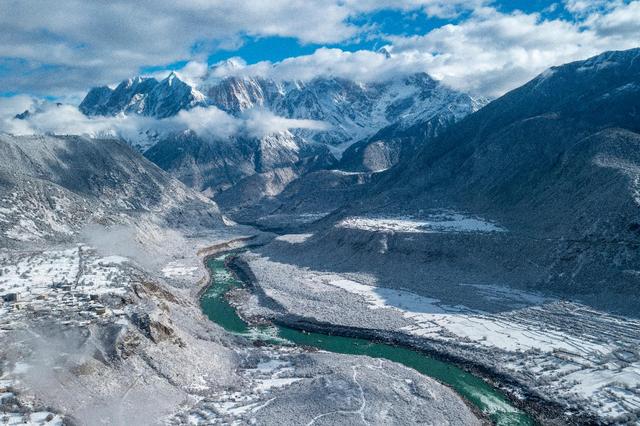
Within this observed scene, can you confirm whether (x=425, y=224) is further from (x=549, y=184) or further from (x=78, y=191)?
(x=78, y=191)

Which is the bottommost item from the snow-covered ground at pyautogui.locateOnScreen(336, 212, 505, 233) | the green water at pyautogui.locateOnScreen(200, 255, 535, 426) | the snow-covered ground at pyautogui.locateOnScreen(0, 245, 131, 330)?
the green water at pyautogui.locateOnScreen(200, 255, 535, 426)

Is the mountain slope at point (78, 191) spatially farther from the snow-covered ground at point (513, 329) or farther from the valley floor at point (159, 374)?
the snow-covered ground at point (513, 329)

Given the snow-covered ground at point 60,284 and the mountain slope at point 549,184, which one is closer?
the snow-covered ground at point 60,284

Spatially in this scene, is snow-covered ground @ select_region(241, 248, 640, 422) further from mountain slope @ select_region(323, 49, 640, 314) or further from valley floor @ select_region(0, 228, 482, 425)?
valley floor @ select_region(0, 228, 482, 425)

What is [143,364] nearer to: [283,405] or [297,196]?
[283,405]

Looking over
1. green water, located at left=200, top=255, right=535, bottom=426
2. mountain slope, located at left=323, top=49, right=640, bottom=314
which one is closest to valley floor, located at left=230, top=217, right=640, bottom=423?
green water, located at left=200, top=255, right=535, bottom=426

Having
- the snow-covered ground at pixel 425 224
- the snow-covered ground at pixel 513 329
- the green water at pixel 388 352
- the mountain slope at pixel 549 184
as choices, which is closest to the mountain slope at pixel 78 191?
the green water at pixel 388 352

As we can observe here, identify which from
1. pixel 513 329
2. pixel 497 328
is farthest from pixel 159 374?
pixel 513 329

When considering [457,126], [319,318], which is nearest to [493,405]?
[319,318]

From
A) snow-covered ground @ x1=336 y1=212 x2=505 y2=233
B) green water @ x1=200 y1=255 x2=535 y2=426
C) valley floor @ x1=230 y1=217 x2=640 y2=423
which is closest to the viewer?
green water @ x1=200 y1=255 x2=535 y2=426

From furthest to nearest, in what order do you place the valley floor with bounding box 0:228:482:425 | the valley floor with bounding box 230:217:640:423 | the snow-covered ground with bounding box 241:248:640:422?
the snow-covered ground with bounding box 241:248:640:422, the valley floor with bounding box 230:217:640:423, the valley floor with bounding box 0:228:482:425
